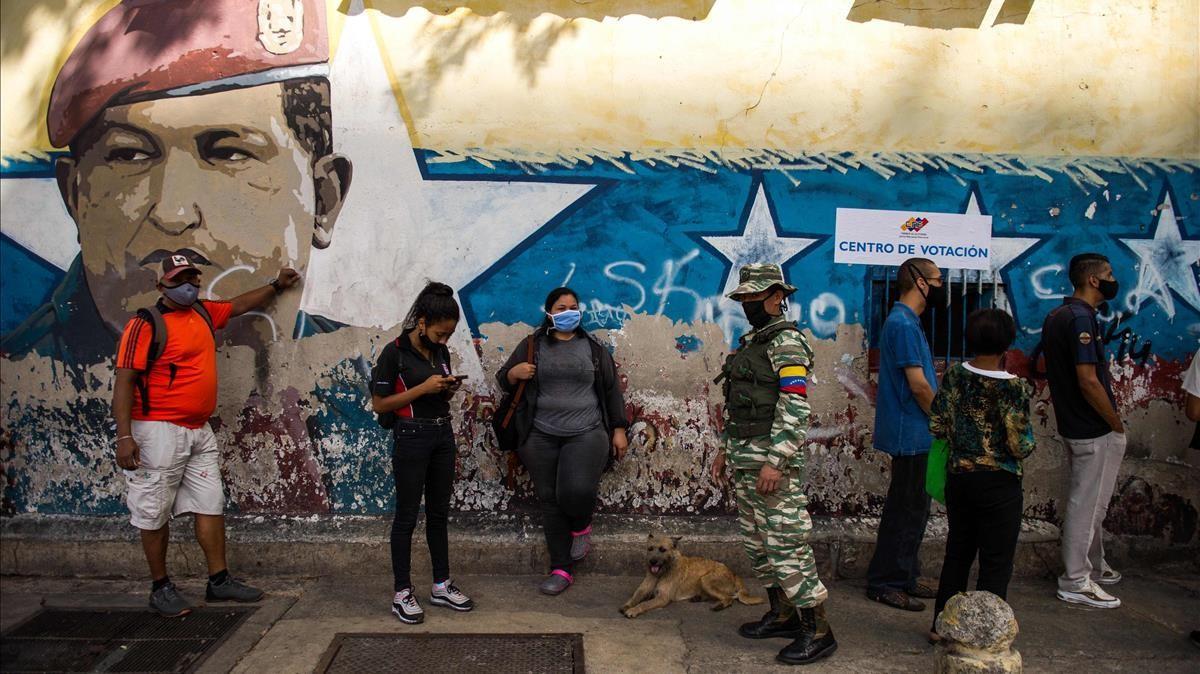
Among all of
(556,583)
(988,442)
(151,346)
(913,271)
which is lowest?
(556,583)

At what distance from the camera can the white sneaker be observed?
5205 mm

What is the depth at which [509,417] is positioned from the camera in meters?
5.38

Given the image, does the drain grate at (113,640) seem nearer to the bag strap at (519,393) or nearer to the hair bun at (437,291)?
the bag strap at (519,393)

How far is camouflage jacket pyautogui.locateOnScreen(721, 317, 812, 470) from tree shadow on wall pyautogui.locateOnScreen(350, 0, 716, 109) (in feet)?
8.14

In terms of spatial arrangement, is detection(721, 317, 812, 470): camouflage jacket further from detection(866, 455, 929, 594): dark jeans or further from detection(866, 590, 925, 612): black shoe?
detection(866, 590, 925, 612): black shoe

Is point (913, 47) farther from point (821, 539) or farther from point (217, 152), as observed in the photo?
point (217, 152)

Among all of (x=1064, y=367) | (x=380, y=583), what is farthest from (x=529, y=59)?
(x=1064, y=367)

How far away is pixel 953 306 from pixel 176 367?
4.79 metres

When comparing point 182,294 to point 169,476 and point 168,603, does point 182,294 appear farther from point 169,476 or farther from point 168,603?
point 168,603

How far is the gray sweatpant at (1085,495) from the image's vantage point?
5.23m

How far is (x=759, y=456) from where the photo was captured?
4.40 m

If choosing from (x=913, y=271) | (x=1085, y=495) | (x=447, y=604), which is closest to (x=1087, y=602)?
(x=1085, y=495)

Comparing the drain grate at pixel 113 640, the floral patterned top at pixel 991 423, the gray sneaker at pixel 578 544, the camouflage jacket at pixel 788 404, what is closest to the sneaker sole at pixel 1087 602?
the floral patterned top at pixel 991 423

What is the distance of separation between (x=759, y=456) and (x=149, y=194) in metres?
4.15
